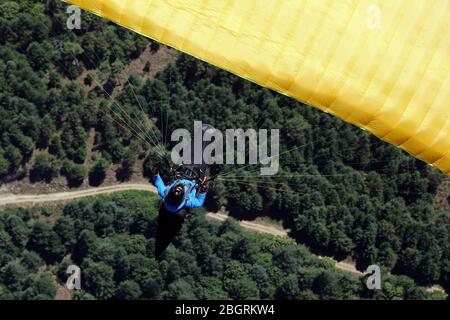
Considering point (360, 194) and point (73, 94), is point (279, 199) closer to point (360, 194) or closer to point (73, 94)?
point (360, 194)

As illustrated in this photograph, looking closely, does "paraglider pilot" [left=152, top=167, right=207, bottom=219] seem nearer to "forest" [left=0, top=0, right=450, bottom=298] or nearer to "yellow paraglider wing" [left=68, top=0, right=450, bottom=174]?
"yellow paraglider wing" [left=68, top=0, right=450, bottom=174]

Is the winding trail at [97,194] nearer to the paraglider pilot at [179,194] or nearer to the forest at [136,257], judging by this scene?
the forest at [136,257]

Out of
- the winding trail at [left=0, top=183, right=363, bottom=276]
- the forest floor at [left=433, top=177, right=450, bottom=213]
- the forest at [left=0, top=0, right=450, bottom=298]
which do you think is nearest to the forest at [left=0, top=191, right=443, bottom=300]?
the winding trail at [left=0, top=183, right=363, bottom=276]

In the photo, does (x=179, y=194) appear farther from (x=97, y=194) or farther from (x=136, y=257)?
(x=97, y=194)
